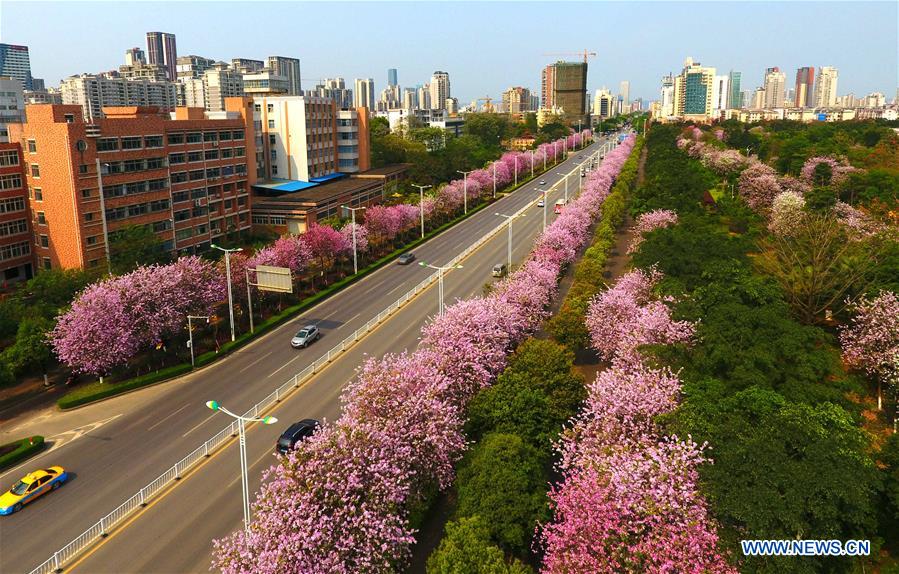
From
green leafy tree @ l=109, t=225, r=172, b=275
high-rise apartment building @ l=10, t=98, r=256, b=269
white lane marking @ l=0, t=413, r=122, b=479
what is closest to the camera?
white lane marking @ l=0, t=413, r=122, b=479

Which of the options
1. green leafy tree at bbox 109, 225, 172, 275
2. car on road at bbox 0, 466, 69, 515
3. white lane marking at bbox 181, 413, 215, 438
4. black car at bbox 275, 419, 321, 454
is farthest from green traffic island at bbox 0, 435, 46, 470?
green leafy tree at bbox 109, 225, 172, 275

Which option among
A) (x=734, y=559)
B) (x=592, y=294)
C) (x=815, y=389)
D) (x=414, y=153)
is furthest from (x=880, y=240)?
(x=414, y=153)

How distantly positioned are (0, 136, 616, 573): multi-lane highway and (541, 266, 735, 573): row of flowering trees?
14.8 meters

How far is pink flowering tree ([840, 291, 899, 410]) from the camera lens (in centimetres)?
3631

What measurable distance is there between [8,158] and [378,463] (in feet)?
183

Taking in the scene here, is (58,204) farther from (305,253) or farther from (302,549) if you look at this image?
(302,549)

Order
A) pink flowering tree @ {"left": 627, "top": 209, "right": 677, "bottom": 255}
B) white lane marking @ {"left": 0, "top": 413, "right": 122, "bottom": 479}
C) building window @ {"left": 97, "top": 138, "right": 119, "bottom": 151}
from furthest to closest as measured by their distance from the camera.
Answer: pink flowering tree @ {"left": 627, "top": 209, "right": 677, "bottom": 255}, building window @ {"left": 97, "top": 138, "right": 119, "bottom": 151}, white lane marking @ {"left": 0, "top": 413, "right": 122, "bottom": 479}

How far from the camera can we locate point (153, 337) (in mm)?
42938

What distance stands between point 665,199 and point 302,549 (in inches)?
2803

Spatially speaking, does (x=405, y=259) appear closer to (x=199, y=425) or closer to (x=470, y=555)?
(x=199, y=425)

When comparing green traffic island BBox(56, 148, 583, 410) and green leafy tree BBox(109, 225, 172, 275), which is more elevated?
green leafy tree BBox(109, 225, 172, 275)

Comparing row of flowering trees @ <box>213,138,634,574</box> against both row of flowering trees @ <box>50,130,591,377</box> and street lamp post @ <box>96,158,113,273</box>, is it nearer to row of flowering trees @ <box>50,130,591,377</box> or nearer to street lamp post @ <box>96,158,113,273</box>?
row of flowering trees @ <box>50,130,591,377</box>

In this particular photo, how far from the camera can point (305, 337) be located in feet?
163

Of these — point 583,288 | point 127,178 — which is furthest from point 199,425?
point 127,178
